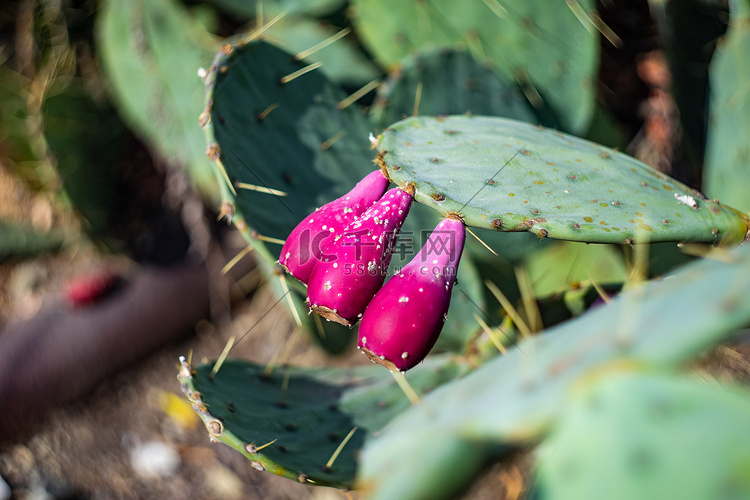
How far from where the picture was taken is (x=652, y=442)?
0.40m

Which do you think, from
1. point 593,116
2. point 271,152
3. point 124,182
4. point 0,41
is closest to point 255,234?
point 271,152

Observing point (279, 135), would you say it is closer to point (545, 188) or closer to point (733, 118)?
point (545, 188)

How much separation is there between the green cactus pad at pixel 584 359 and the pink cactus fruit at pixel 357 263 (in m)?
0.21

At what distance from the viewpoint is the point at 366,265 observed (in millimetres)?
691

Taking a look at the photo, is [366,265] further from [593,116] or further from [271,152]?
[593,116]

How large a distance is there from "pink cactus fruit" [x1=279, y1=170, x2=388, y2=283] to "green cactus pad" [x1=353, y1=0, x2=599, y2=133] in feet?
2.55

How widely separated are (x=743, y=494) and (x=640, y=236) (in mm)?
358

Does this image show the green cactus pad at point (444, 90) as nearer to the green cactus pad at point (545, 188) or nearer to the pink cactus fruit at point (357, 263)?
the green cactus pad at point (545, 188)

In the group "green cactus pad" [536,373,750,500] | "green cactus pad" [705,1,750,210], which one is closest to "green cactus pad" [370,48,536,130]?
"green cactus pad" [705,1,750,210]

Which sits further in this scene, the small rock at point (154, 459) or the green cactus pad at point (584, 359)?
the small rock at point (154, 459)

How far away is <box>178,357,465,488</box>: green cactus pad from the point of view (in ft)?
2.48

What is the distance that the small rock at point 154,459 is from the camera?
5.37 feet

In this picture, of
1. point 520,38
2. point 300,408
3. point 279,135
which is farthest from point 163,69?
point 300,408

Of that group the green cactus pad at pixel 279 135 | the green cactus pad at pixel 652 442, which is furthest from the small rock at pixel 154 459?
the green cactus pad at pixel 652 442
